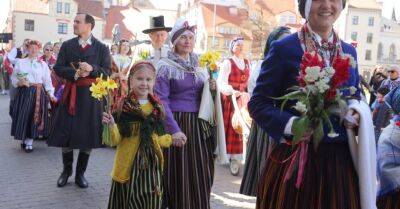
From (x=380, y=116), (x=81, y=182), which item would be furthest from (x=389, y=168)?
(x=380, y=116)

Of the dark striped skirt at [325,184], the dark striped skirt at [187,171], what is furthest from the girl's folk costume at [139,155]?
the dark striped skirt at [325,184]

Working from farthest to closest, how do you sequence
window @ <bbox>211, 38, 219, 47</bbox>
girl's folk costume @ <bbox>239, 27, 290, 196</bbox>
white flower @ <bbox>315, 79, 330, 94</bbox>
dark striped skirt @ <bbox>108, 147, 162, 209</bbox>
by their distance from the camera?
window @ <bbox>211, 38, 219, 47</bbox> → girl's folk costume @ <bbox>239, 27, 290, 196</bbox> → dark striped skirt @ <bbox>108, 147, 162, 209</bbox> → white flower @ <bbox>315, 79, 330, 94</bbox>

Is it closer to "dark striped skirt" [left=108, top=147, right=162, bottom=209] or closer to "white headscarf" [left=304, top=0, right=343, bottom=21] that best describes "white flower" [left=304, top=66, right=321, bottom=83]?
"white headscarf" [left=304, top=0, right=343, bottom=21]

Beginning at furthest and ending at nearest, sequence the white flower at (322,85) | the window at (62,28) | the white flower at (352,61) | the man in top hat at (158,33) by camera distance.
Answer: the window at (62,28), the man in top hat at (158,33), the white flower at (352,61), the white flower at (322,85)

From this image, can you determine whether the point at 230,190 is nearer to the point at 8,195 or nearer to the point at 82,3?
the point at 8,195

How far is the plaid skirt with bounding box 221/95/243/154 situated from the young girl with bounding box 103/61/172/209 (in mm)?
3313

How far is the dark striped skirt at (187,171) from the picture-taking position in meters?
4.35

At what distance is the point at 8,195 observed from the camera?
567 cm

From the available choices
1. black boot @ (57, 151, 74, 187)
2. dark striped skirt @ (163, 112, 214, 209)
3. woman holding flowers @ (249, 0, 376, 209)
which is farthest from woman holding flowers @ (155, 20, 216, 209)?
black boot @ (57, 151, 74, 187)

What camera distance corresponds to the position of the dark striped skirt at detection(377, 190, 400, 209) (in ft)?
11.9

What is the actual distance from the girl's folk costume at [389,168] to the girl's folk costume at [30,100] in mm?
6143

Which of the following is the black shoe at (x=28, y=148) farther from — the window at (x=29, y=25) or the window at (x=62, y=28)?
the window at (x=62, y=28)

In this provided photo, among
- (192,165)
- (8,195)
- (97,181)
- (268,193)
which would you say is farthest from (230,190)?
(268,193)

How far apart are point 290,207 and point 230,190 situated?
3.86 m
